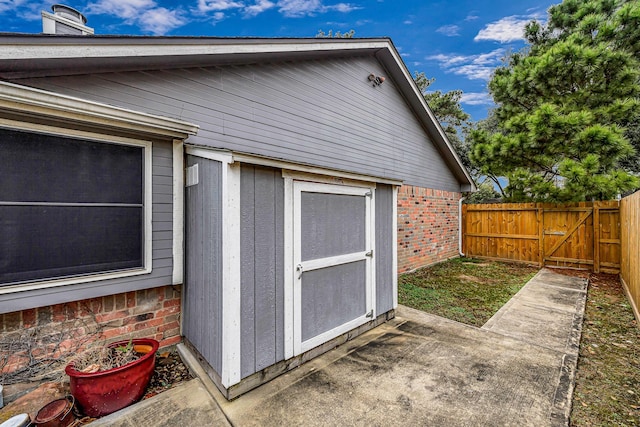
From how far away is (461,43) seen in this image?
103 ft

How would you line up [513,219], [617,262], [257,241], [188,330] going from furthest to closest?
[513,219] < [617,262] < [188,330] < [257,241]

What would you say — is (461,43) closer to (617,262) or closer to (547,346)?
(617,262)

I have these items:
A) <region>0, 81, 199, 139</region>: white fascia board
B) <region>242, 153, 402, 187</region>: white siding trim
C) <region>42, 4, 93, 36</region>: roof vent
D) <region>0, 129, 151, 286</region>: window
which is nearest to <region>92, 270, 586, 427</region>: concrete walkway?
<region>0, 129, 151, 286</region>: window

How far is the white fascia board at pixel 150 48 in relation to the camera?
2512 millimetres

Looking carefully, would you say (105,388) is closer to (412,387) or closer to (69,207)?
(69,207)

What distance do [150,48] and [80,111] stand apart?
1224 mm

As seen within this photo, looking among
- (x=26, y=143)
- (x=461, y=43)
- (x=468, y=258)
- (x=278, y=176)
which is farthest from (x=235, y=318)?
(x=461, y=43)

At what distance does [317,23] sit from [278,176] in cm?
2234

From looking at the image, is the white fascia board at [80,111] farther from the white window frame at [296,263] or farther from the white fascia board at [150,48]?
the white window frame at [296,263]

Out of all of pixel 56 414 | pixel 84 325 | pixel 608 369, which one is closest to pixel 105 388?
pixel 56 414

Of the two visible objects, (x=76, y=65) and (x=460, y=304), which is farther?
(x=460, y=304)

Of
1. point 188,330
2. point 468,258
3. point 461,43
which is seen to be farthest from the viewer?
point 461,43

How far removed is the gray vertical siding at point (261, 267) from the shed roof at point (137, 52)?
1905mm

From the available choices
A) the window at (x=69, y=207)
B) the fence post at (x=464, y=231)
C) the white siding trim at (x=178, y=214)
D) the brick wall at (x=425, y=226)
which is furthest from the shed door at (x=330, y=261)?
the fence post at (x=464, y=231)
